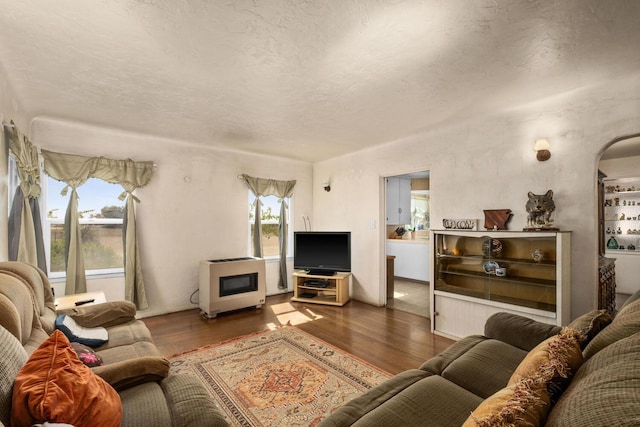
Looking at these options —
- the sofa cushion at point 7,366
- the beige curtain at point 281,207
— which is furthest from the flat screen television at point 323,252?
the sofa cushion at point 7,366

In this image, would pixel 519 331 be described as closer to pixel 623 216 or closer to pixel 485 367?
pixel 485 367

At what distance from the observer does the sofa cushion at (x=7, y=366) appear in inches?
35.5


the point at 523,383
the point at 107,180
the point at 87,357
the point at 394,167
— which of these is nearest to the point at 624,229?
the point at 394,167

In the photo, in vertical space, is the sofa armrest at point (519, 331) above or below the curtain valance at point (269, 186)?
below

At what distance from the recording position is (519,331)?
205 cm

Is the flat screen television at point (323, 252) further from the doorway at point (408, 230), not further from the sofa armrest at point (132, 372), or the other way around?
the sofa armrest at point (132, 372)

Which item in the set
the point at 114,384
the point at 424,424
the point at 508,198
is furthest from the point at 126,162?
the point at 508,198

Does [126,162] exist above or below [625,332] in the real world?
above

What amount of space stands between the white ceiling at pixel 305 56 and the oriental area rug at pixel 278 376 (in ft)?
8.09

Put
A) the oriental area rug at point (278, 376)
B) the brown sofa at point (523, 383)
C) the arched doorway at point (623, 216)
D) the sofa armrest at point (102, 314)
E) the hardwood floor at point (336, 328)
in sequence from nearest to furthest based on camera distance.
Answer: the brown sofa at point (523, 383) → the oriental area rug at point (278, 376) → the sofa armrest at point (102, 314) → the hardwood floor at point (336, 328) → the arched doorway at point (623, 216)

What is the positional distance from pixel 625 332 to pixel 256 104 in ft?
9.84

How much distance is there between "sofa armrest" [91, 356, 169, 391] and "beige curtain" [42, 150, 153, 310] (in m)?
2.65

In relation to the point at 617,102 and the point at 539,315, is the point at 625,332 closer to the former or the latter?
the point at 539,315

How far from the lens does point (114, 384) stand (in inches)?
55.7
